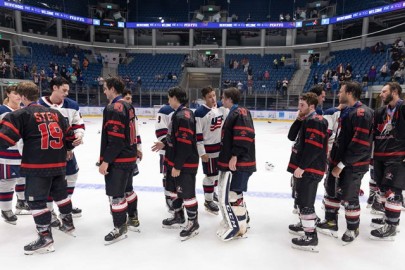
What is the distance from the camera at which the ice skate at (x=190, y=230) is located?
339 cm

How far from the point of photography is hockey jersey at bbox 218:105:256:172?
316cm

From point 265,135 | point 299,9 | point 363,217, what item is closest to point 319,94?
A: point 363,217

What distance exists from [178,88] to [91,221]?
2.07 metres

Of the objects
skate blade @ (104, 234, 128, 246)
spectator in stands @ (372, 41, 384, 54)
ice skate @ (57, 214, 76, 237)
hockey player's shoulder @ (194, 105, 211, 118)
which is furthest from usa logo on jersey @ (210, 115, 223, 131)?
spectator in stands @ (372, 41, 384, 54)

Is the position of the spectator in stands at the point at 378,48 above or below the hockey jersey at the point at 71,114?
above

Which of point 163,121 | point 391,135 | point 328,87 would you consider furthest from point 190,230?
point 328,87

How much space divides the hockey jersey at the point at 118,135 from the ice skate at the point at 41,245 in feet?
3.26

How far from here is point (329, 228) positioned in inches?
140

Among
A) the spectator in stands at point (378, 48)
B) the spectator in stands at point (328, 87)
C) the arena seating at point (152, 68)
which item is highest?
the spectator in stands at point (378, 48)

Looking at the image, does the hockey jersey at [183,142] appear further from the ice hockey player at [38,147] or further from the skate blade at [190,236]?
the ice hockey player at [38,147]

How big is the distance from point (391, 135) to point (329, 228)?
4.36 feet

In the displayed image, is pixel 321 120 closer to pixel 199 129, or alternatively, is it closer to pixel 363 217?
pixel 199 129

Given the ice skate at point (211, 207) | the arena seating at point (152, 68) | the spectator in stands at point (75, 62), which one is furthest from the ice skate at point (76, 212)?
the spectator in stands at point (75, 62)

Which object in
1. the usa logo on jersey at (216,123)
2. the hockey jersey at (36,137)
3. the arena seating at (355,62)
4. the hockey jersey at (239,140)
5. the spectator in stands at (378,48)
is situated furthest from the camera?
the spectator in stands at (378,48)
